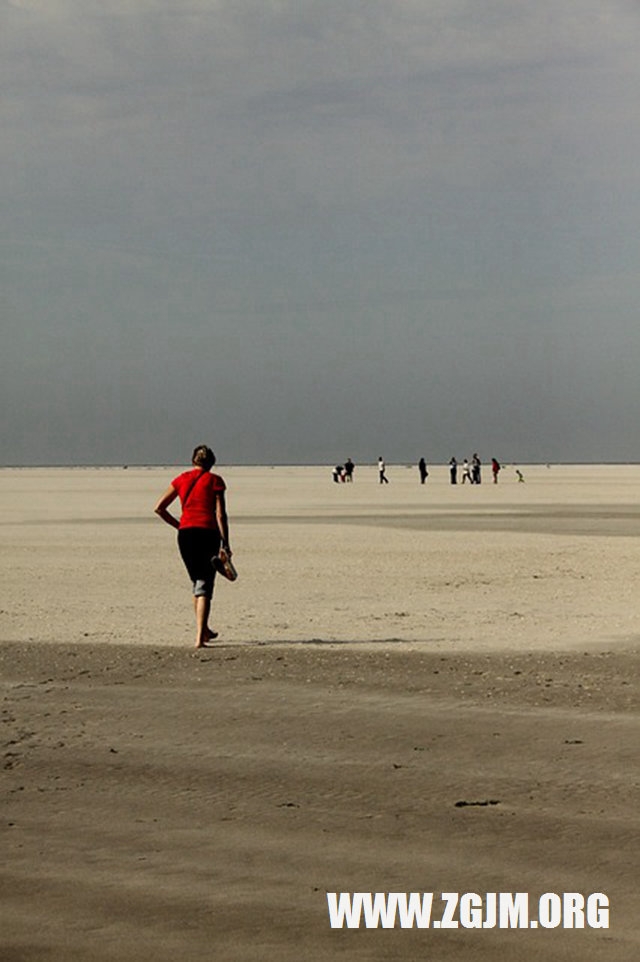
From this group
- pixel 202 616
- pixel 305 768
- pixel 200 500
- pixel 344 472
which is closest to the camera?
pixel 305 768

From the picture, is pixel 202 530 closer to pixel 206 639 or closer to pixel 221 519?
pixel 221 519

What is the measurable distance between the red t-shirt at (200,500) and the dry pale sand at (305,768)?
117 centimetres

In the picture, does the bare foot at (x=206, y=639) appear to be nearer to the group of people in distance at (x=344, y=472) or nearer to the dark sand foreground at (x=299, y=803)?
the dark sand foreground at (x=299, y=803)

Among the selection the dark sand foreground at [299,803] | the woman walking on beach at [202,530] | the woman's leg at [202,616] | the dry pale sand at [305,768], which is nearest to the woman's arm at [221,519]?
the woman walking on beach at [202,530]

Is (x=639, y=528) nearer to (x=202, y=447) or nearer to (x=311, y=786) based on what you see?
(x=202, y=447)

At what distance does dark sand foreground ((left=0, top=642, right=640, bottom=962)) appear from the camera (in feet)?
→ 17.7

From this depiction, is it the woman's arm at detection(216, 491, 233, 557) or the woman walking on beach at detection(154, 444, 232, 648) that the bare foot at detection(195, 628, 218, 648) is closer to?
the woman walking on beach at detection(154, 444, 232, 648)

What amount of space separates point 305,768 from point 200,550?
17.8 ft

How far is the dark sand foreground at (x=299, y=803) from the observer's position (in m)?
5.39

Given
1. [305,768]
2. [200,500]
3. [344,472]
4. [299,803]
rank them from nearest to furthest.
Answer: [299,803] < [305,768] < [200,500] < [344,472]

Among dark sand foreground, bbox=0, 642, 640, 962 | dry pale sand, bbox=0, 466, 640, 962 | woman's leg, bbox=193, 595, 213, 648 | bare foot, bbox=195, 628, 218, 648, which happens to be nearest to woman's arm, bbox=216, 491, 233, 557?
woman's leg, bbox=193, 595, 213, 648

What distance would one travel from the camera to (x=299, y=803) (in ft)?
24.1

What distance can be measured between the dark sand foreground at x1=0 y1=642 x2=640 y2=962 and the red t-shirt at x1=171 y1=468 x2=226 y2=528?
181 cm

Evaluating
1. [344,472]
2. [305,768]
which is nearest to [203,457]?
[305,768]
